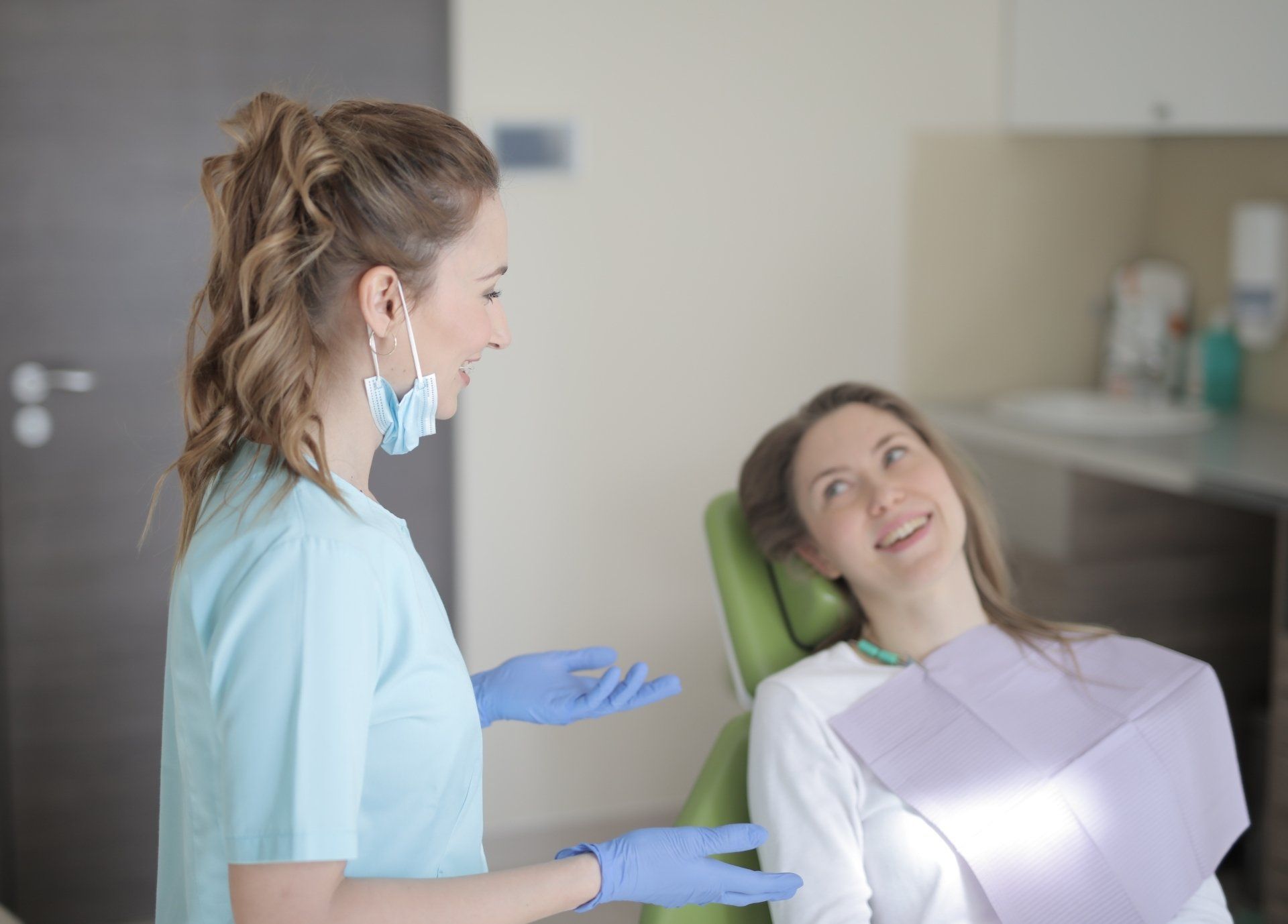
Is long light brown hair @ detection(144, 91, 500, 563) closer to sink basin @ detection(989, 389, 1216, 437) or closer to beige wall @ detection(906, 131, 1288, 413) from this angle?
sink basin @ detection(989, 389, 1216, 437)

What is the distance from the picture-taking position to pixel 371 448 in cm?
102

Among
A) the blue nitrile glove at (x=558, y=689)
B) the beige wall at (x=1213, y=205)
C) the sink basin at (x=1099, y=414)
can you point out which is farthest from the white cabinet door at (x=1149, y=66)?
the blue nitrile glove at (x=558, y=689)

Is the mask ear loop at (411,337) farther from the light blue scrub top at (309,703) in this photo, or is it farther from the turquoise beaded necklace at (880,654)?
the turquoise beaded necklace at (880,654)

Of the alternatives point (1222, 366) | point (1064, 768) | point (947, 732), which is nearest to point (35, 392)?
point (947, 732)

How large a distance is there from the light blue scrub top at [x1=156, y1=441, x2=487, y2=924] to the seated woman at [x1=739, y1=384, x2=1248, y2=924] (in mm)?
451

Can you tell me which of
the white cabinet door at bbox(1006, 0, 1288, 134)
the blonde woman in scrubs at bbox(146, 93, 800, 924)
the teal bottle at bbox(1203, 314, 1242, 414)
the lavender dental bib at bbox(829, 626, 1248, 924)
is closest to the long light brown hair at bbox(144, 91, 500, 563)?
the blonde woman in scrubs at bbox(146, 93, 800, 924)

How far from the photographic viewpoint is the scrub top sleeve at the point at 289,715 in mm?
824

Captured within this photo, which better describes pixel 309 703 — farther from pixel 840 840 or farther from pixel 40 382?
pixel 40 382

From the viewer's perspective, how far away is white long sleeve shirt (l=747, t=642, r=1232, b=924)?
127 centimetres

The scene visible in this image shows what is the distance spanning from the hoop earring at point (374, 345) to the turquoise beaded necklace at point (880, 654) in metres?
0.77

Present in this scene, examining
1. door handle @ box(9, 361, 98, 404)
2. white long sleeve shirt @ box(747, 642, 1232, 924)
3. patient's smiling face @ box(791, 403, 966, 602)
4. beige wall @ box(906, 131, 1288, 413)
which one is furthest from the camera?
beige wall @ box(906, 131, 1288, 413)

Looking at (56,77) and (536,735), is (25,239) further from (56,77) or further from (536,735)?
(536,735)

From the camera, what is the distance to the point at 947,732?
4.61 ft

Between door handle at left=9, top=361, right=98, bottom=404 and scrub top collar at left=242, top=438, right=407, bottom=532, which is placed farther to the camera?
door handle at left=9, top=361, right=98, bottom=404
